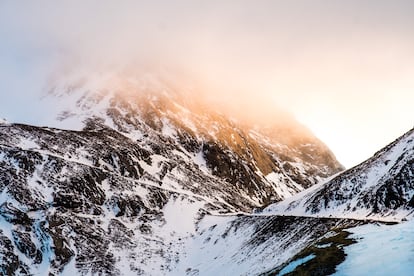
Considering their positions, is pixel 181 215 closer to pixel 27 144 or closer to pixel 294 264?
pixel 27 144

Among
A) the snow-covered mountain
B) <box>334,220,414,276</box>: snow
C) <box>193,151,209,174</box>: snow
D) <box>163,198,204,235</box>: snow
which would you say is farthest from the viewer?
<box>193,151,209,174</box>: snow

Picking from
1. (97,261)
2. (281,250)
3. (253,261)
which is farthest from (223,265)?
(97,261)

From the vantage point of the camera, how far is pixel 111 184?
119 meters

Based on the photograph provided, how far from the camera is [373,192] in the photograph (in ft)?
234

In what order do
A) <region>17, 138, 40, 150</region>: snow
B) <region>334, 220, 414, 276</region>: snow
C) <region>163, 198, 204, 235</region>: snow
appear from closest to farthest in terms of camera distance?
1. <region>334, 220, 414, 276</region>: snow
2. <region>163, 198, 204, 235</region>: snow
3. <region>17, 138, 40, 150</region>: snow

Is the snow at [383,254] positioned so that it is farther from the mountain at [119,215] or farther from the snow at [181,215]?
the snow at [181,215]

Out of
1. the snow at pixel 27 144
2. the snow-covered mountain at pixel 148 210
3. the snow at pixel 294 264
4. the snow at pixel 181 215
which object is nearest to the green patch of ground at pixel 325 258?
the snow-covered mountain at pixel 148 210

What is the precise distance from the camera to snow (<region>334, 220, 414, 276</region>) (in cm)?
2339

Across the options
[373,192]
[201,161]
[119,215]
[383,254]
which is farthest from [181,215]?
[383,254]

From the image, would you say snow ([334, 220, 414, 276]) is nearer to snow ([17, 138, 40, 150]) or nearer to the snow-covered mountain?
the snow-covered mountain

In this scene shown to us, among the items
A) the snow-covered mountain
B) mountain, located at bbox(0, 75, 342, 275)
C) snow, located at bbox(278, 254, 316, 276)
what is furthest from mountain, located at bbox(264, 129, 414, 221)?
snow, located at bbox(278, 254, 316, 276)

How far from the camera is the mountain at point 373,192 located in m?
65.4

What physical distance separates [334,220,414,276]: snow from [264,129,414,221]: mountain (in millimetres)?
31675

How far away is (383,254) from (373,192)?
48457 mm
